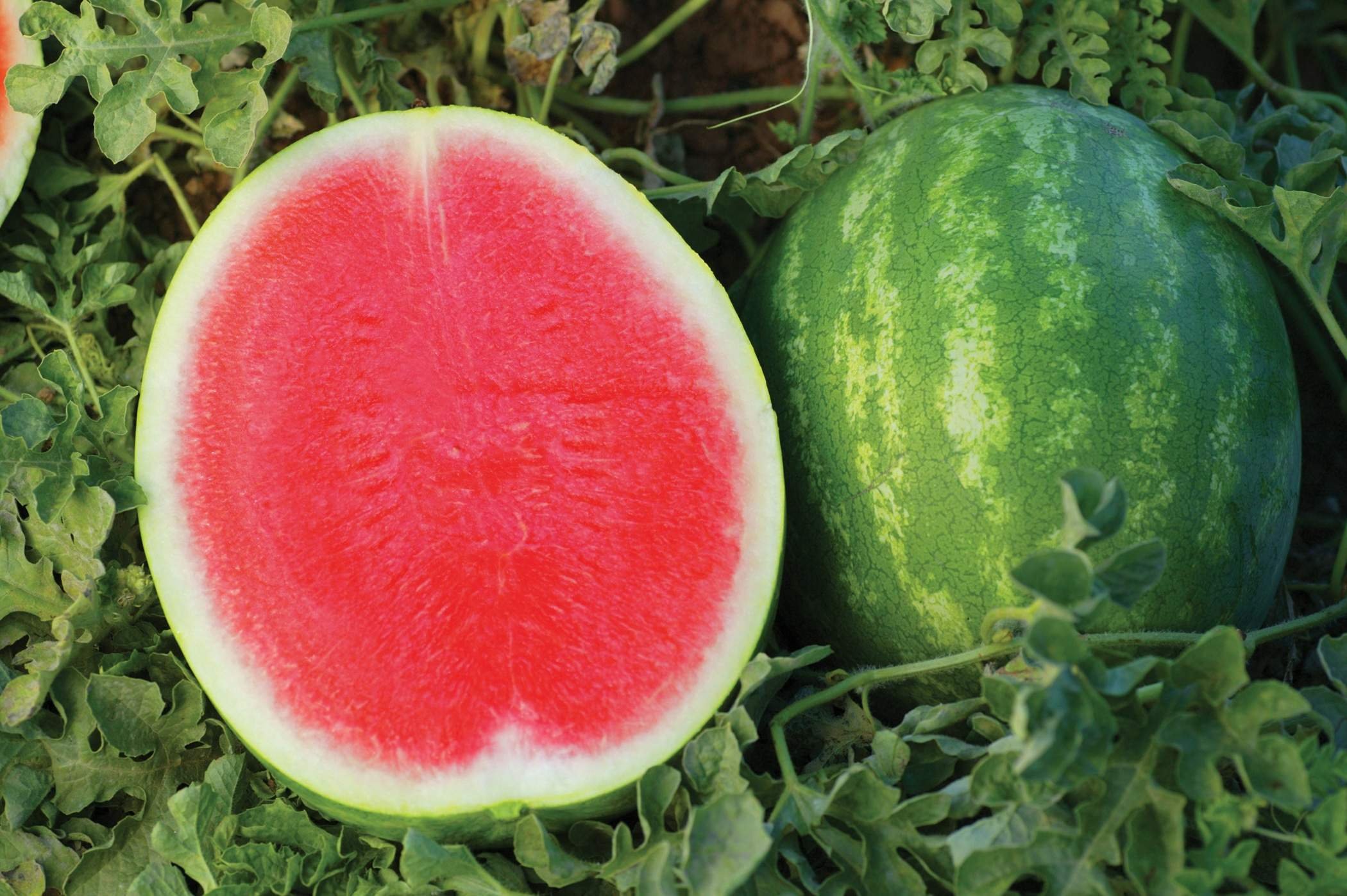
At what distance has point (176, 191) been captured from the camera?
57.9 inches

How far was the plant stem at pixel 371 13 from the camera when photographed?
129 centimetres

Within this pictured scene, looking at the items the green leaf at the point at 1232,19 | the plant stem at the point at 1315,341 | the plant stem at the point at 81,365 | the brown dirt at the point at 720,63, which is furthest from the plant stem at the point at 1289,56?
the plant stem at the point at 81,365

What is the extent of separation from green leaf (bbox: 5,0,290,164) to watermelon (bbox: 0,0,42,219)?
146 millimetres

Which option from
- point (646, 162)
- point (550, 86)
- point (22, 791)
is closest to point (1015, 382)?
point (646, 162)

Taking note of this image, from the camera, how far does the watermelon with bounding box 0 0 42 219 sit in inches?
52.4

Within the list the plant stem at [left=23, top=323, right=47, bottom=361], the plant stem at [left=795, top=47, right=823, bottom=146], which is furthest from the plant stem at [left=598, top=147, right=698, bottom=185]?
the plant stem at [left=23, top=323, right=47, bottom=361]

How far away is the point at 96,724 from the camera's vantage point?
3.79 ft

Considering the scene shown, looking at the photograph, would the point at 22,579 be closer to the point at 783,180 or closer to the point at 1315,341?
the point at 783,180

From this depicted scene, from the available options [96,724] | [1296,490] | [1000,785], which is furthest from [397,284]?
[1296,490]

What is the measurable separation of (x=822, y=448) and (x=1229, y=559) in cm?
40

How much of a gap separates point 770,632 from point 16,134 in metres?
1.04

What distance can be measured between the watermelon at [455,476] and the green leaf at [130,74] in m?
0.09

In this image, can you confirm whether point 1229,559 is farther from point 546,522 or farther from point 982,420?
point 546,522

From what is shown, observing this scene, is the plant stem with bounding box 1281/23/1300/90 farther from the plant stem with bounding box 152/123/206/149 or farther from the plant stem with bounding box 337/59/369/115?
the plant stem with bounding box 152/123/206/149
